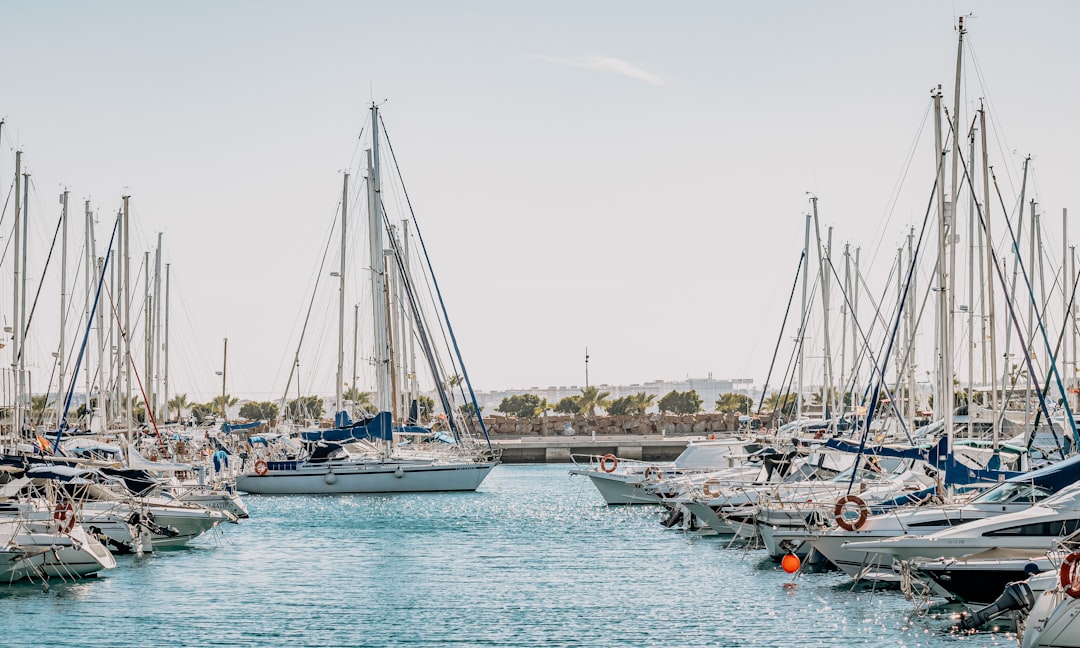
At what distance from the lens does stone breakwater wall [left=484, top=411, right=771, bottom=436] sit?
361 ft

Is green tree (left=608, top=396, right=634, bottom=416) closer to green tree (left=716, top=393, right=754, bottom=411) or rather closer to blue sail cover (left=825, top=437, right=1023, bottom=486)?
green tree (left=716, top=393, right=754, bottom=411)

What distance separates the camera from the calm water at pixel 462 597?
23922 millimetres

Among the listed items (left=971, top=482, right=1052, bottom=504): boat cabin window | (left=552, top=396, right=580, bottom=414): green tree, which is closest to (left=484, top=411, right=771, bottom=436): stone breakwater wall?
(left=552, top=396, right=580, bottom=414): green tree

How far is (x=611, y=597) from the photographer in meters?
28.4

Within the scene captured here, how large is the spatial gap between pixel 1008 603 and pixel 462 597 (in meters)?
11.7

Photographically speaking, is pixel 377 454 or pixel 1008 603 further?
pixel 377 454

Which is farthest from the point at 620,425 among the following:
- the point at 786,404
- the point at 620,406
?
the point at 786,404

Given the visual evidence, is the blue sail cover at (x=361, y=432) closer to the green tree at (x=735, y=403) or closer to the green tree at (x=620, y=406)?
the green tree at (x=620, y=406)

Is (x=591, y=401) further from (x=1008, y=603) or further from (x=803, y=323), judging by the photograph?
(x=1008, y=603)

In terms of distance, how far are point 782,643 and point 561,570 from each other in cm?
1055

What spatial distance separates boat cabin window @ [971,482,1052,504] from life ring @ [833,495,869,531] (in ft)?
7.46

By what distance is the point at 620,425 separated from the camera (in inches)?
4380

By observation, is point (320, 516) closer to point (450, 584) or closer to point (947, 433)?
point (450, 584)

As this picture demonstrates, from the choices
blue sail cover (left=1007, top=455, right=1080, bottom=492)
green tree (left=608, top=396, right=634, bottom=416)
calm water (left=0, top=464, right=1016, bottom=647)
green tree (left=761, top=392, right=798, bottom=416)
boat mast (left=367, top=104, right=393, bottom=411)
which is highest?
boat mast (left=367, top=104, right=393, bottom=411)
